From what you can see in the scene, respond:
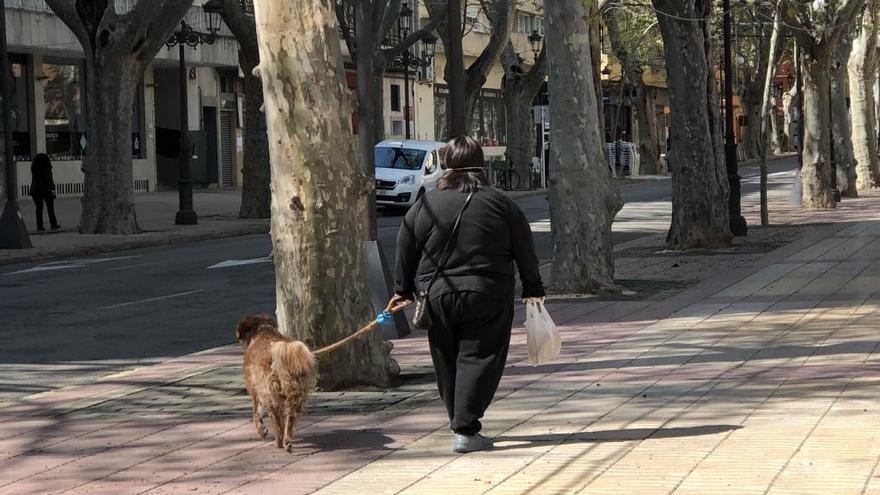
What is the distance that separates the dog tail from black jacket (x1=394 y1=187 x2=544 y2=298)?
0.65 meters

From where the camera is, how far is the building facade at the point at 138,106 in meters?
40.0

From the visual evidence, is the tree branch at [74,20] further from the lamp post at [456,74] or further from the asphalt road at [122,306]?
the lamp post at [456,74]

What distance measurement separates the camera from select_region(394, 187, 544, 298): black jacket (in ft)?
25.0

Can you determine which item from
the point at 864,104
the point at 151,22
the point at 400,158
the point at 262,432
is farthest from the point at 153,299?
the point at 864,104

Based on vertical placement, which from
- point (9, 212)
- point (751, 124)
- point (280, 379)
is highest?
point (751, 124)

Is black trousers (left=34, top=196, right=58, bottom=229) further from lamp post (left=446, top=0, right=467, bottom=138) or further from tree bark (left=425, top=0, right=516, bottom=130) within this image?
lamp post (left=446, top=0, right=467, bottom=138)

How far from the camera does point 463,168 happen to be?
25.5 feet

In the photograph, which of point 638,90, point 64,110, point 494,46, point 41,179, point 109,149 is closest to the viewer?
point 109,149

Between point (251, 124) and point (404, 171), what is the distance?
6.85 metres

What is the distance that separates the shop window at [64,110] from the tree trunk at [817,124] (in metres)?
20.2

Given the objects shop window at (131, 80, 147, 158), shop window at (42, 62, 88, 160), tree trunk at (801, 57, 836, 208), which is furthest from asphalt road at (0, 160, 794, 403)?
shop window at (131, 80, 147, 158)

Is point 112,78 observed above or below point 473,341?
above

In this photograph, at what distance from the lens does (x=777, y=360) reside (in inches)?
425

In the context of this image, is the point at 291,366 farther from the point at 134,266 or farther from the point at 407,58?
the point at 407,58
